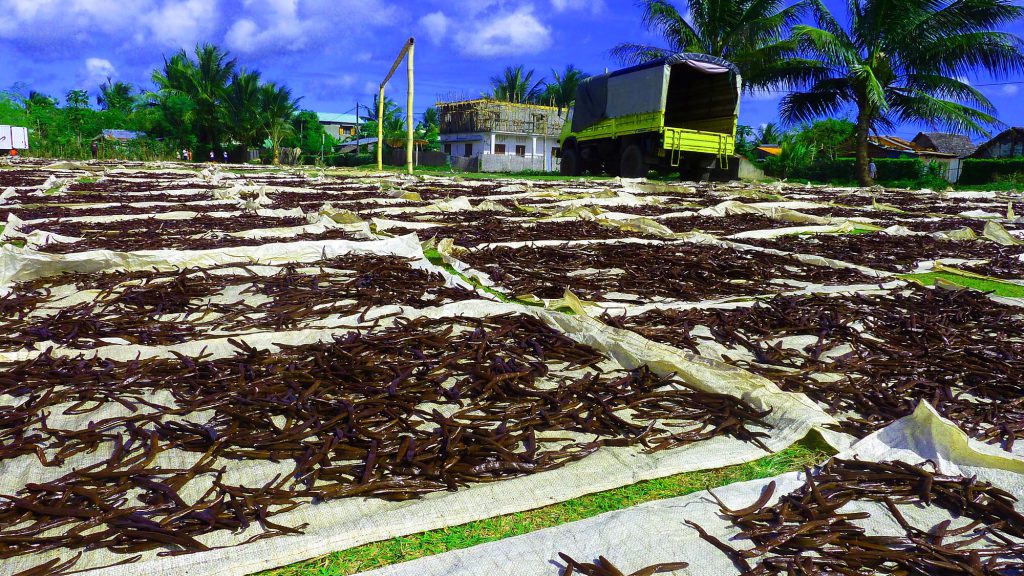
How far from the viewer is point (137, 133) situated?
47.0 metres

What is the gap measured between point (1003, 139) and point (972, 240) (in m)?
42.2

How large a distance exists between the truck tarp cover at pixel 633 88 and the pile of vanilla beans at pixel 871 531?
57.3 ft

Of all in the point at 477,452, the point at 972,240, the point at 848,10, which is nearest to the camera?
the point at 477,452

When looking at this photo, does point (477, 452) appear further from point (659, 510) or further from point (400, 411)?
point (659, 510)

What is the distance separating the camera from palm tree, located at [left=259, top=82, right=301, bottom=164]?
41547 millimetres

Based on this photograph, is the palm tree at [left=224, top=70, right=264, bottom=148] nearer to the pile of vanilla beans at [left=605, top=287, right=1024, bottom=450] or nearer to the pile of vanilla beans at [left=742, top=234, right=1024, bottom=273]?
the pile of vanilla beans at [left=742, top=234, right=1024, bottom=273]

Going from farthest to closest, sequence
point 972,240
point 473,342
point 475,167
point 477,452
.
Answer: point 475,167 < point 972,240 < point 473,342 < point 477,452

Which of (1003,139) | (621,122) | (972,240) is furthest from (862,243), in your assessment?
(1003,139)

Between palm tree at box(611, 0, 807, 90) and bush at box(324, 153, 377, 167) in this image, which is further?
bush at box(324, 153, 377, 167)

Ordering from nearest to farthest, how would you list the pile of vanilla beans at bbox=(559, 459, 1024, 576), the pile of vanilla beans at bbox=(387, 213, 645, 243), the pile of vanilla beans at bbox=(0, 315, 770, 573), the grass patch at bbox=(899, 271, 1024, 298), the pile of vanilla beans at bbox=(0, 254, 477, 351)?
1. the pile of vanilla beans at bbox=(559, 459, 1024, 576)
2. the pile of vanilla beans at bbox=(0, 315, 770, 573)
3. the pile of vanilla beans at bbox=(0, 254, 477, 351)
4. the grass patch at bbox=(899, 271, 1024, 298)
5. the pile of vanilla beans at bbox=(387, 213, 645, 243)

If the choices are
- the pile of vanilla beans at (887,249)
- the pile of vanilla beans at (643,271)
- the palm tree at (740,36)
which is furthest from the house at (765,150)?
the pile of vanilla beans at (643,271)

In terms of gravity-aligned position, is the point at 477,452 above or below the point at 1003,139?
below

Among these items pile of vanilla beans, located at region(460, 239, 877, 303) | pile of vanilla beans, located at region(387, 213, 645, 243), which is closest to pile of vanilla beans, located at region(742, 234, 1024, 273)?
pile of vanilla beans, located at region(460, 239, 877, 303)

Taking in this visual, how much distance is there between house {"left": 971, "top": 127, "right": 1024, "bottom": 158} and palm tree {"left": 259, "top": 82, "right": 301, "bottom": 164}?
43971 millimetres
